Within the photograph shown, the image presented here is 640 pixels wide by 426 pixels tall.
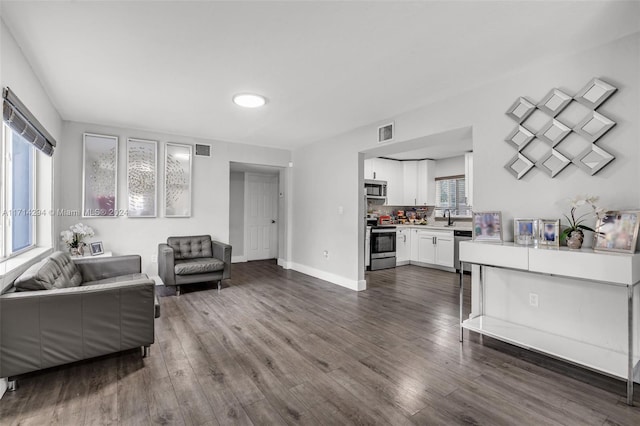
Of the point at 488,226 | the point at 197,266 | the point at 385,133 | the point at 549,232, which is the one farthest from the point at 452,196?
the point at 197,266

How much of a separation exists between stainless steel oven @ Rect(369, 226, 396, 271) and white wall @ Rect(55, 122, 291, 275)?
2.44 m

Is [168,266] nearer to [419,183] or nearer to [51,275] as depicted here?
[51,275]

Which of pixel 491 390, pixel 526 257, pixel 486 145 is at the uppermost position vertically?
pixel 486 145

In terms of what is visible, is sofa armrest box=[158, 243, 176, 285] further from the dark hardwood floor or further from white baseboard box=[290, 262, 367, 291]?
white baseboard box=[290, 262, 367, 291]

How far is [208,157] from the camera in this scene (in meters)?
5.30

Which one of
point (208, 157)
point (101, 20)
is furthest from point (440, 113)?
point (208, 157)

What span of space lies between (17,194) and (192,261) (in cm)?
212

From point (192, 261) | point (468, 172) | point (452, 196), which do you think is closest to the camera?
point (192, 261)

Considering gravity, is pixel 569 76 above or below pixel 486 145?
above

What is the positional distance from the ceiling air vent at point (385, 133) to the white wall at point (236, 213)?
3966 millimetres

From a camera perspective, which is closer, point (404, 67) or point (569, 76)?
point (569, 76)

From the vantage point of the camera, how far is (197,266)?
4.32 m

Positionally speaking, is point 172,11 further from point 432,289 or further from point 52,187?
point 432,289

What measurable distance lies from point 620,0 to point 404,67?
53.7 inches
